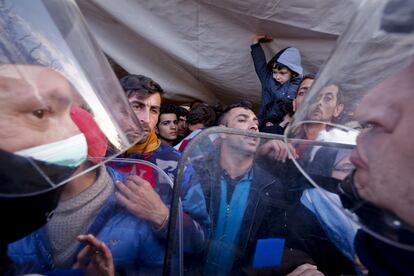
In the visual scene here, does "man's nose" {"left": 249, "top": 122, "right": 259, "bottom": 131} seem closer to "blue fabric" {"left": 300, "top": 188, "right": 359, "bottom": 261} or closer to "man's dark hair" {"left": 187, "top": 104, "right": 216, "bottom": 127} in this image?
"man's dark hair" {"left": 187, "top": 104, "right": 216, "bottom": 127}

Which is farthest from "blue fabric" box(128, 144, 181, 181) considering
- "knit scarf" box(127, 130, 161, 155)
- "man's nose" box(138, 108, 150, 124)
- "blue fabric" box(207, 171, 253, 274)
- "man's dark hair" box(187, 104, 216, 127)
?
"man's dark hair" box(187, 104, 216, 127)

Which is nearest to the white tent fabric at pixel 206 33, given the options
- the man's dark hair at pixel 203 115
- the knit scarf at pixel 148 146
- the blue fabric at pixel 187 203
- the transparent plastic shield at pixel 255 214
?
the man's dark hair at pixel 203 115

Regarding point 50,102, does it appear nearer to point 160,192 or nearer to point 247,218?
point 160,192

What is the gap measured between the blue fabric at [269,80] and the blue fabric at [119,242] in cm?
145

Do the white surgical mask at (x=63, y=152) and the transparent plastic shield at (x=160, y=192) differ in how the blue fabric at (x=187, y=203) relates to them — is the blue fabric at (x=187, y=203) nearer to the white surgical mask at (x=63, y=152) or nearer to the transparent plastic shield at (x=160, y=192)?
the transparent plastic shield at (x=160, y=192)

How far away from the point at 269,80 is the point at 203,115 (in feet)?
1.37

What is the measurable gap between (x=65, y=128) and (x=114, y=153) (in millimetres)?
98

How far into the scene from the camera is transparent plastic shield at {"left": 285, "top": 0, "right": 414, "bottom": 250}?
518 millimetres

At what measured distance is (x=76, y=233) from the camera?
0.72m

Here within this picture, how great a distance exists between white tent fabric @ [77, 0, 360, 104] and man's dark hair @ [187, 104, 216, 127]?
160mm

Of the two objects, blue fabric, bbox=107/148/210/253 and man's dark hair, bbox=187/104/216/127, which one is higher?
blue fabric, bbox=107/148/210/253

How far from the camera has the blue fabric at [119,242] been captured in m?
0.70

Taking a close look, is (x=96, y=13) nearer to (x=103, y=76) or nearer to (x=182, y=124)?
(x=182, y=124)

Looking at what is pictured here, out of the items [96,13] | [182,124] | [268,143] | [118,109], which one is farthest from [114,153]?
[182,124]
